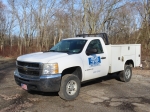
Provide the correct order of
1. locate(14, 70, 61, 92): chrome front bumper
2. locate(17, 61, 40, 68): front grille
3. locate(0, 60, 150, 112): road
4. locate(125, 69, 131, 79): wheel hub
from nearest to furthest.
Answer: locate(0, 60, 150, 112): road, locate(14, 70, 61, 92): chrome front bumper, locate(17, 61, 40, 68): front grille, locate(125, 69, 131, 79): wheel hub

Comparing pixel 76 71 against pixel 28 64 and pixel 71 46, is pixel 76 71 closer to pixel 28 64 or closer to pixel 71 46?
pixel 71 46

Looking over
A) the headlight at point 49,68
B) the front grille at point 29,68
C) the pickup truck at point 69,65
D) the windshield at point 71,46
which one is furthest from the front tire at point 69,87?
the windshield at point 71,46

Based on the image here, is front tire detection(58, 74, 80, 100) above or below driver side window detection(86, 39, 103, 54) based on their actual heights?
below

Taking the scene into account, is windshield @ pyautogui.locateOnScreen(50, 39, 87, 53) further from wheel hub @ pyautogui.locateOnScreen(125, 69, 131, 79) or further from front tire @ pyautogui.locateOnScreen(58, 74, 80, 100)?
wheel hub @ pyautogui.locateOnScreen(125, 69, 131, 79)

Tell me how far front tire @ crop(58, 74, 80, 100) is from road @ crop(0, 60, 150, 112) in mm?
169

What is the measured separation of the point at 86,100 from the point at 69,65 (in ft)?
3.77

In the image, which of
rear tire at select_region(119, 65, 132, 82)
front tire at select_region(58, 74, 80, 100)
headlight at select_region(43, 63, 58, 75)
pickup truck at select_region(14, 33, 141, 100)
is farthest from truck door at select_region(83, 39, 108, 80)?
rear tire at select_region(119, 65, 132, 82)

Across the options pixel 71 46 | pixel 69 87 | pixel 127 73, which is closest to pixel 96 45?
pixel 71 46

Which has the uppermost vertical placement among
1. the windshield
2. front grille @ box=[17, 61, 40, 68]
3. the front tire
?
the windshield

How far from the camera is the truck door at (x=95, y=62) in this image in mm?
6256

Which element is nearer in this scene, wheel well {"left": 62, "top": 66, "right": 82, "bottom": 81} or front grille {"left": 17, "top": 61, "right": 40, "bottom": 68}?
front grille {"left": 17, "top": 61, "right": 40, "bottom": 68}

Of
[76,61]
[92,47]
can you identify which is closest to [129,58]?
[92,47]

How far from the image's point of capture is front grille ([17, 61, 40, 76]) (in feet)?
17.6

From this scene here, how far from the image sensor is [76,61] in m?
5.84
